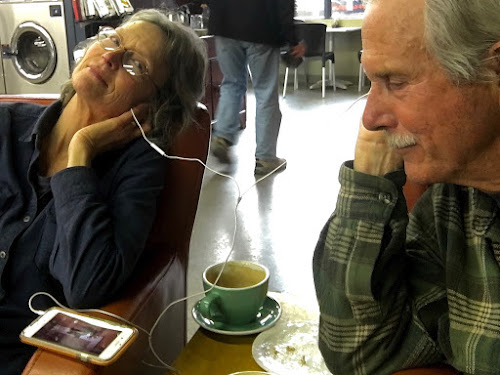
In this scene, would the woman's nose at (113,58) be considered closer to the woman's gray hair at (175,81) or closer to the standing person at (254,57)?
the woman's gray hair at (175,81)

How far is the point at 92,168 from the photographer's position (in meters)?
1.41

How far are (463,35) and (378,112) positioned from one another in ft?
0.53

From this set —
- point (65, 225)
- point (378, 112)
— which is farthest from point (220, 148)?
point (378, 112)

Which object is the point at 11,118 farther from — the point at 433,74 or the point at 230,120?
the point at 230,120

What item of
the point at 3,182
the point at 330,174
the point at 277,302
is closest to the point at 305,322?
the point at 277,302

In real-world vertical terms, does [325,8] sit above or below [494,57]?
below

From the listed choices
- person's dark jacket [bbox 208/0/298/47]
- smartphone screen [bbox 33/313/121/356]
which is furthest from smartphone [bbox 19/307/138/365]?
person's dark jacket [bbox 208/0/298/47]

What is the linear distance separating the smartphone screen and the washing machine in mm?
3849

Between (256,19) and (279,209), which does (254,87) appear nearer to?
(256,19)

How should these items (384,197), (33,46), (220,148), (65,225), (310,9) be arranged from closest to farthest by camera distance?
(384,197) → (65,225) → (220,148) → (33,46) → (310,9)

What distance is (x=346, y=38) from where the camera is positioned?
8.40m

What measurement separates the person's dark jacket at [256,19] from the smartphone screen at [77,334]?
9.61ft

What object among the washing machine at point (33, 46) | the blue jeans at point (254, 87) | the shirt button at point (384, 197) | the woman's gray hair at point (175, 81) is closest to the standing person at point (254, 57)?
the blue jeans at point (254, 87)

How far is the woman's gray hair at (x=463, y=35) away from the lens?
0.75 metres
